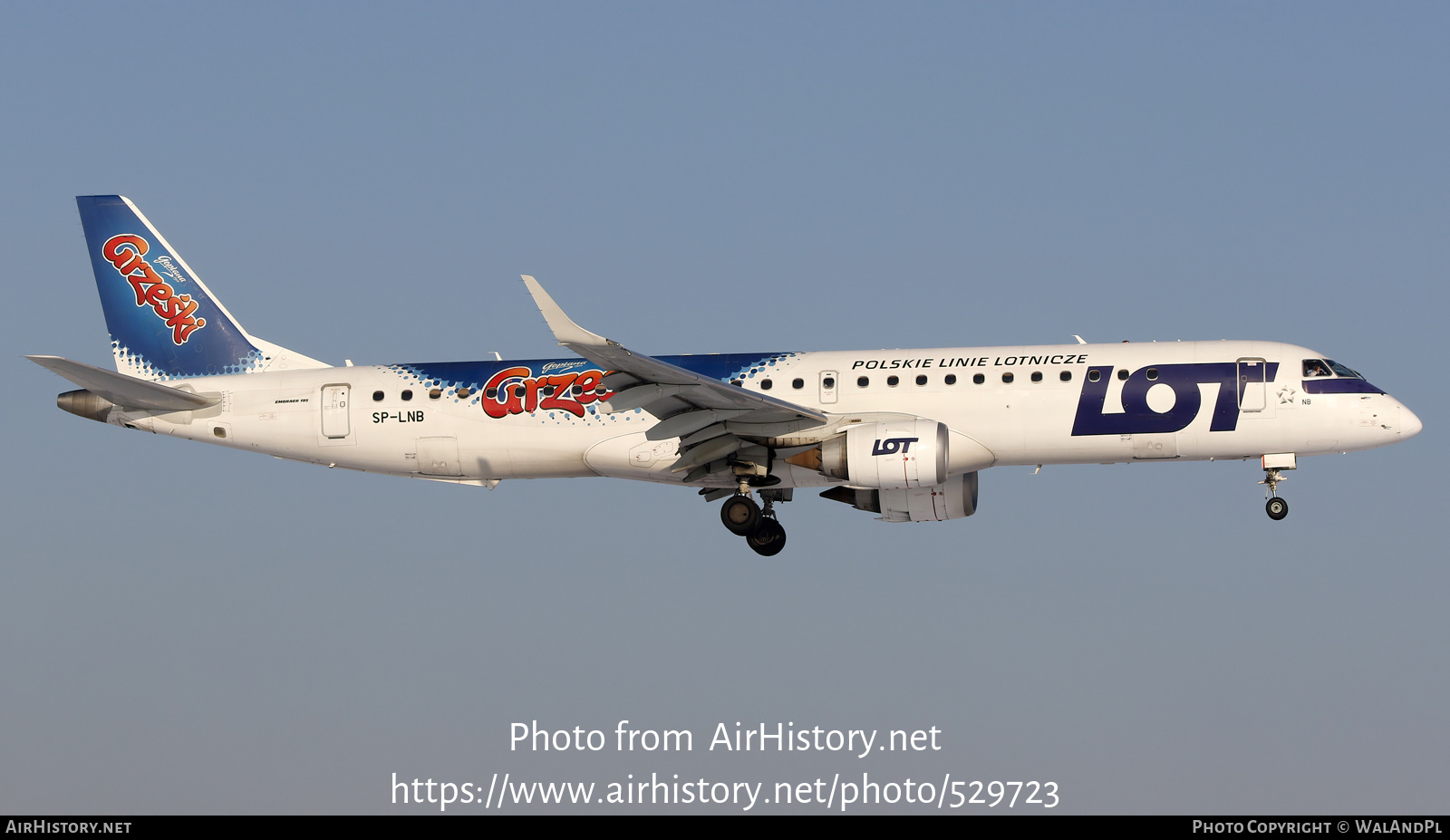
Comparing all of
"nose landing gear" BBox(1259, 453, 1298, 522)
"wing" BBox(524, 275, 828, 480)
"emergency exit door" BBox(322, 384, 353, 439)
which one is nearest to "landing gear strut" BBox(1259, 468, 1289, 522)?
"nose landing gear" BBox(1259, 453, 1298, 522)

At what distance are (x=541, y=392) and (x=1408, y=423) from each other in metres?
20.0

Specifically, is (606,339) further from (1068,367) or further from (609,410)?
(1068,367)

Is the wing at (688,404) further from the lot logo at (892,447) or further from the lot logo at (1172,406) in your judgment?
the lot logo at (1172,406)

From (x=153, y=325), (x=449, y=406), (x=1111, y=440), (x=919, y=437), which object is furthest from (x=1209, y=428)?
(x=153, y=325)

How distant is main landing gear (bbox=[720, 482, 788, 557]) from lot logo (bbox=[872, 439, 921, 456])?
4.03 m

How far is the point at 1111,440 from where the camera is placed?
36969mm

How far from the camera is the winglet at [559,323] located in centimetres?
3244

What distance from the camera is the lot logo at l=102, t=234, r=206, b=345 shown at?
42.7 metres

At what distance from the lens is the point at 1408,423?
3659 cm

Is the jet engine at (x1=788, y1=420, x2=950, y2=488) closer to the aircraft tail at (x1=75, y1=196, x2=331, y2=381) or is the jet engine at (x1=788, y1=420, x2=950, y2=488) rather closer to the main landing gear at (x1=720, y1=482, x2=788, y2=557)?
the main landing gear at (x1=720, y1=482, x2=788, y2=557)

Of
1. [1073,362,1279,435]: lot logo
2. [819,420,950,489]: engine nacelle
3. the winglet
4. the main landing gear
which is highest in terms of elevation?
the winglet

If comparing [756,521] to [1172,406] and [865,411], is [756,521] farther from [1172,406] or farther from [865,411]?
[1172,406]

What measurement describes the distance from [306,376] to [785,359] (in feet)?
40.0

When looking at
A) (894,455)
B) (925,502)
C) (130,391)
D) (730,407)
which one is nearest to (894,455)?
(894,455)
